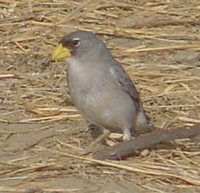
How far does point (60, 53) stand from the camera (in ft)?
21.2

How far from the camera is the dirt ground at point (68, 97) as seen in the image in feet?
20.0

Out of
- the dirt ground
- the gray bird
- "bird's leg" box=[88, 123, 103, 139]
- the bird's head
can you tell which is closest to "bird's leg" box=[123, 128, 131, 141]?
the gray bird

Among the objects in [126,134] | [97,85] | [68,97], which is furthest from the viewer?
[68,97]

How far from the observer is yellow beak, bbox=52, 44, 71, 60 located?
6434 mm

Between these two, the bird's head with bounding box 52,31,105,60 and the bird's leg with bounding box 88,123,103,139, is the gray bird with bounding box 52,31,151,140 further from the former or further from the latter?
the bird's leg with bounding box 88,123,103,139

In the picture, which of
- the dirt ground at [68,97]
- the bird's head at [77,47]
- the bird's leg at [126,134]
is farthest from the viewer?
the bird's leg at [126,134]

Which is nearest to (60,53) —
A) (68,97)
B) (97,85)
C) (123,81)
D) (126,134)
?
(97,85)

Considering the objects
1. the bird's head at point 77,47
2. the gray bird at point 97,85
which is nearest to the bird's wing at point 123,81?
the gray bird at point 97,85

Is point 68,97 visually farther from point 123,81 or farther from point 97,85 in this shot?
point 97,85

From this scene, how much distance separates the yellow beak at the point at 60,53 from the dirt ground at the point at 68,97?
1.88 feet

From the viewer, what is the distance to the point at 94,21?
9.36 m

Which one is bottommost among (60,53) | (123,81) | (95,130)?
(95,130)

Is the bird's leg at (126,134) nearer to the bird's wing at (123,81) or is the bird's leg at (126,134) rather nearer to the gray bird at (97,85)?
the gray bird at (97,85)

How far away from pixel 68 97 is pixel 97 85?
118cm
